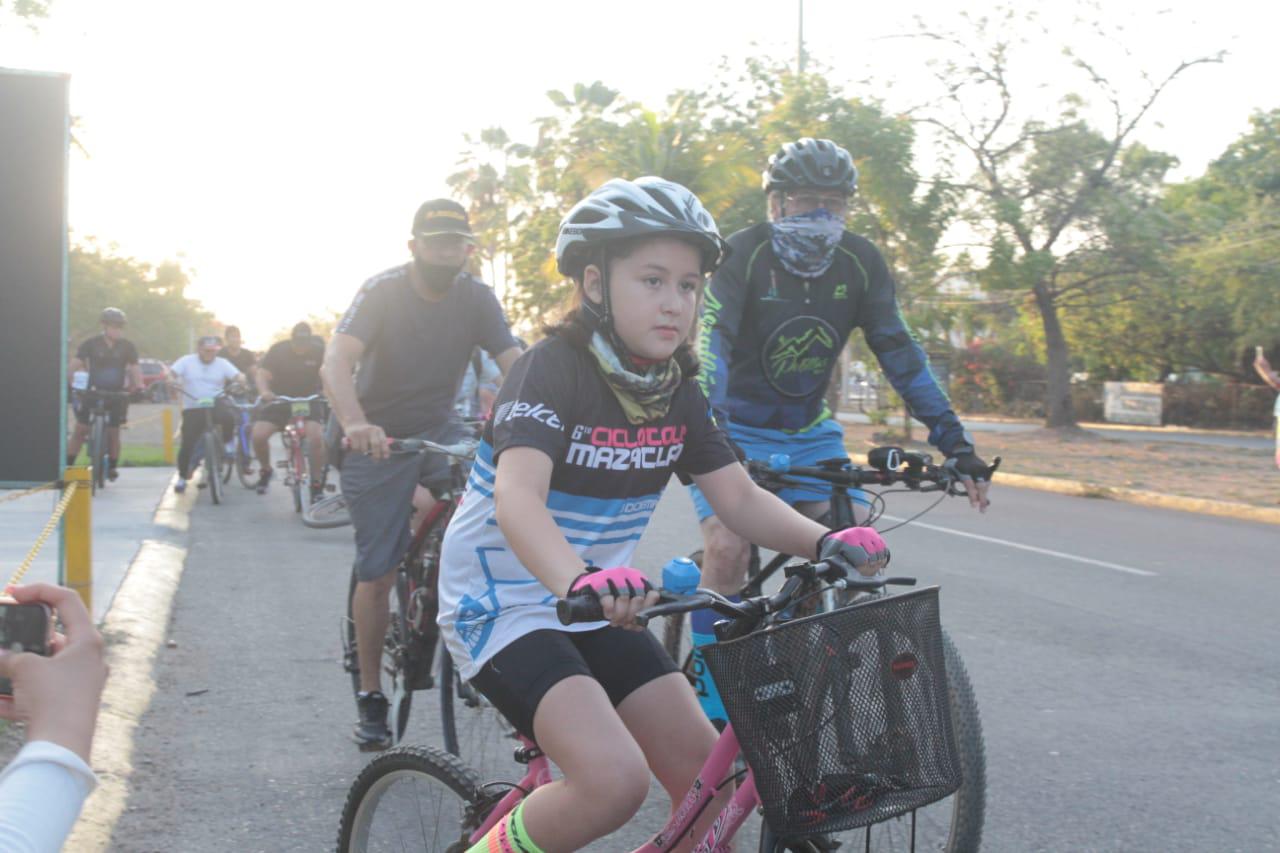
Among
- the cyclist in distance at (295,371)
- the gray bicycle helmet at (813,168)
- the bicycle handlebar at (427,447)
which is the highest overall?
the gray bicycle helmet at (813,168)

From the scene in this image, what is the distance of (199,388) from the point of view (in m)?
14.3

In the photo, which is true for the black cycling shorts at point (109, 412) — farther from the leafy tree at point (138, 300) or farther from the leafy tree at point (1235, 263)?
the leafy tree at point (138, 300)

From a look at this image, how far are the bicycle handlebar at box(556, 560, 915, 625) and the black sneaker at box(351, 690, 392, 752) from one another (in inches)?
104

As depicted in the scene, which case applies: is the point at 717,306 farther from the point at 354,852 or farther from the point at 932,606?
the point at 932,606

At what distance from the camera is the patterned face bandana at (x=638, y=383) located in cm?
268

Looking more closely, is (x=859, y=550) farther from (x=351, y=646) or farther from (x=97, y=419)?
(x=97, y=419)

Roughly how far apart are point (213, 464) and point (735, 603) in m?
11.9

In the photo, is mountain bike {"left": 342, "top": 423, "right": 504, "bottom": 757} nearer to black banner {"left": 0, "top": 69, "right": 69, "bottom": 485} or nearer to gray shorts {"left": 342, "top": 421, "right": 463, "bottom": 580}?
gray shorts {"left": 342, "top": 421, "right": 463, "bottom": 580}

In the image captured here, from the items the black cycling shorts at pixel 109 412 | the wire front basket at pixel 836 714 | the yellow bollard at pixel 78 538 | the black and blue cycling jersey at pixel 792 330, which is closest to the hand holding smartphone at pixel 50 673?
the wire front basket at pixel 836 714

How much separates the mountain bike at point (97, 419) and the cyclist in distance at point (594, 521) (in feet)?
38.6

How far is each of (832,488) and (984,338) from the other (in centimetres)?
4268

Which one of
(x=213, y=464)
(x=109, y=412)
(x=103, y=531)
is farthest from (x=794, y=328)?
(x=109, y=412)

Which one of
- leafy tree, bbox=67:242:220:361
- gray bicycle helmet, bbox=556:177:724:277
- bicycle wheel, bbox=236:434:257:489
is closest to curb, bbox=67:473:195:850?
gray bicycle helmet, bbox=556:177:724:277

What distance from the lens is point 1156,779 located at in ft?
14.9
